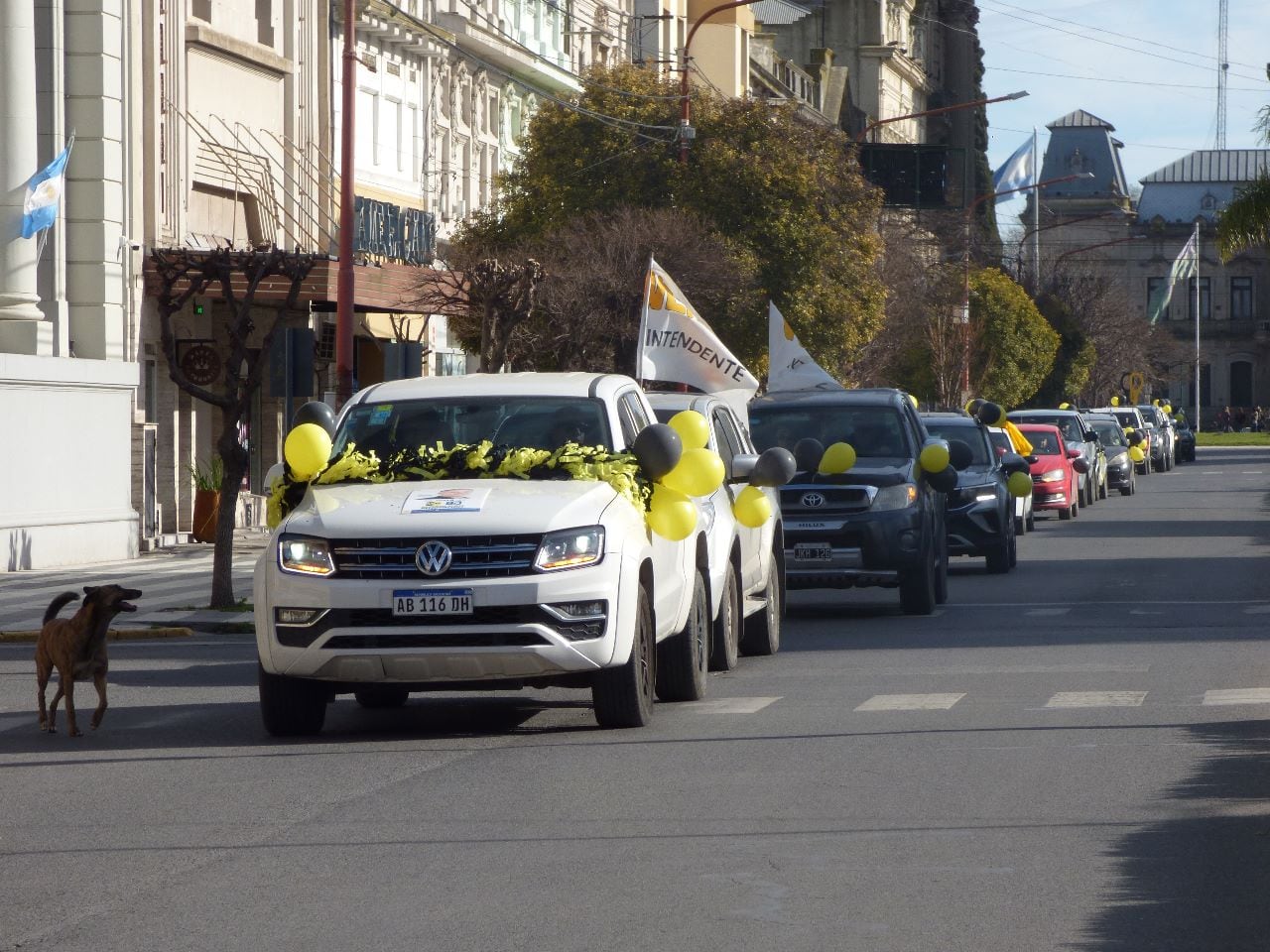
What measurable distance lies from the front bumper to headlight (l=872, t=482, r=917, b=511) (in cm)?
855

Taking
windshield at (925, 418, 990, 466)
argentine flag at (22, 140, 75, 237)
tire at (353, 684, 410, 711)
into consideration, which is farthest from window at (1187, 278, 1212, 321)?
tire at (353, 684, 410, 711)

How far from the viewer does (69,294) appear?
2947cm

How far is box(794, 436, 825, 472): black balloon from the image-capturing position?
18.9 metres

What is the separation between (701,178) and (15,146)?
1670 centimetres

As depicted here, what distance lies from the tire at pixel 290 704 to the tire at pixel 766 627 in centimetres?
500

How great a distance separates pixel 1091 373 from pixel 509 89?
53552mm

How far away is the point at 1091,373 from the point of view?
3885 inches

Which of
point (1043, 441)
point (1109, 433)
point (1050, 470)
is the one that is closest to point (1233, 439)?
point (1109, 433)

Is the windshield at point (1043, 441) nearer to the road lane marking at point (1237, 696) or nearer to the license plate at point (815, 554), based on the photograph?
the license plate at point (815, 554)

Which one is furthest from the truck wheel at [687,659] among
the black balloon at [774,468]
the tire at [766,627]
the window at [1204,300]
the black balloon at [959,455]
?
the window at [1204,300]

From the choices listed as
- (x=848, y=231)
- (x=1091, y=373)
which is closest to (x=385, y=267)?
(x=848, y=231)

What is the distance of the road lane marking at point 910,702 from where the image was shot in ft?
43.8

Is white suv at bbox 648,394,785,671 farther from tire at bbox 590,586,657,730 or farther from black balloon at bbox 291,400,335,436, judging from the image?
black balloon at bbox 291,400,335,436

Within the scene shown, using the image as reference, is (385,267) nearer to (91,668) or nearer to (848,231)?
(848,231)
